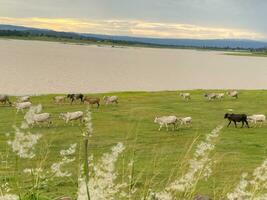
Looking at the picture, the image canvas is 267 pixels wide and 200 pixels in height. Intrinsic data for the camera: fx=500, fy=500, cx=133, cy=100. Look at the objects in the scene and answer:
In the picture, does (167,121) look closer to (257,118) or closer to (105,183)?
(257,118)

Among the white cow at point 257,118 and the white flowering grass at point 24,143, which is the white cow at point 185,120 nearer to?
the white cow at point 257,118

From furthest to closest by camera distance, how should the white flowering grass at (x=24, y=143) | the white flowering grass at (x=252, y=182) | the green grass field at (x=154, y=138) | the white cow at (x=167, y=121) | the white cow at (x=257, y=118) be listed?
the white cow at (x=257, y=118)
the white cow at (x=167, y=121)
the green grass field at (x=154, y=138)
the white flowering grass at (x=252, y=182)
the white flowering grass at (x=24, y=143)

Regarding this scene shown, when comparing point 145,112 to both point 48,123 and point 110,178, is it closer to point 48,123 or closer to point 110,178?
point 48,123

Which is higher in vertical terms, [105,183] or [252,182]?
[105,183]

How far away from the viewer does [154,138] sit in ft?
82.1

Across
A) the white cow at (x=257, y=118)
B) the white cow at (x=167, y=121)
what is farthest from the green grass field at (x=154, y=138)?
the white cow at (x=257, y=118)

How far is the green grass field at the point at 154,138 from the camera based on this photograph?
49.5ft

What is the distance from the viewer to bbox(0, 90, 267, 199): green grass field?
49.5ft

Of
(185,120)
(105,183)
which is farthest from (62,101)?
(105,183)

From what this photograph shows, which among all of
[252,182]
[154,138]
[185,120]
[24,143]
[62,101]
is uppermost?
[24,143]

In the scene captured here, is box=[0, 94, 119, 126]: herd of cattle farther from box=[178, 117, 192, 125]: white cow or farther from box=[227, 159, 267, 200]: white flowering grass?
box=[227, 159, 267, 200]: white flowering grass

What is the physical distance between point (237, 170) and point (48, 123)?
47.7ft

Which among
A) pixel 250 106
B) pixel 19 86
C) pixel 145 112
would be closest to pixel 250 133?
pixel 145 112

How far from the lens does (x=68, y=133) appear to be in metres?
26.2
